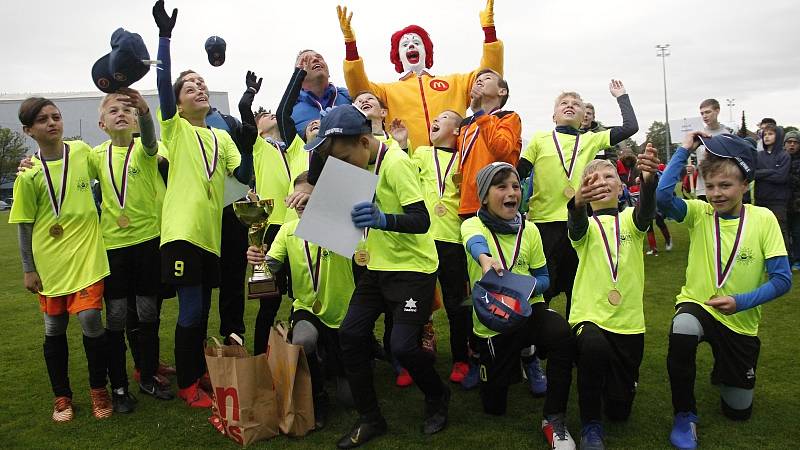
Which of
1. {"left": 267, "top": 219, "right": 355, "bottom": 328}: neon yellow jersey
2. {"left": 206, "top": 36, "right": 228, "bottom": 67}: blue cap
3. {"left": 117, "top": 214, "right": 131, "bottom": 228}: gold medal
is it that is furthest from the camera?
{"left": 206, "top": 36, "right": 228, "bottom": 67}: blue cap

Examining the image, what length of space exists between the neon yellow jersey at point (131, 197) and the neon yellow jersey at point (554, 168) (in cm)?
298

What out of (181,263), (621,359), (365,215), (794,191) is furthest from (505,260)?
(794,191)

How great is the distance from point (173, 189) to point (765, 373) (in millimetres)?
4600

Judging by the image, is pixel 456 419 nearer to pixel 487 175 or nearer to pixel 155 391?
pixel 487 175

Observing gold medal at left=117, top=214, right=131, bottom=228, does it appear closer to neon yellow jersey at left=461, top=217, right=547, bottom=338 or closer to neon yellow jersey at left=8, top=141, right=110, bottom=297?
neon yellow jersey at left=8, top=141, right=110, bottom=297

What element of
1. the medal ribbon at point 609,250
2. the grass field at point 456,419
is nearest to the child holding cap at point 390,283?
the grass field at point 456,419

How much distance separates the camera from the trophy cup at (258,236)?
377cm

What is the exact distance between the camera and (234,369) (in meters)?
3.44

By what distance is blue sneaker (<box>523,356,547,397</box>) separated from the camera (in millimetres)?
4172

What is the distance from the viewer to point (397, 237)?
3605 mm

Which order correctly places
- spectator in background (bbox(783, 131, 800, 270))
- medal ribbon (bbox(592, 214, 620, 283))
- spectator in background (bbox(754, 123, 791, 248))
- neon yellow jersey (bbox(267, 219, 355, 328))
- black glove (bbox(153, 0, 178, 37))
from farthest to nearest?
1. spectator in background (bbox(783, 131, 800, 270))
2. spectator in background (bbox(754, 123, 791, 248))
3. neon yellow jersey (bbox(267, 219, 355, 328))
4. black glove (bbox(153, 0, 178, 37))
5. medal ribbon (bbox(592, 214, 620, 283))

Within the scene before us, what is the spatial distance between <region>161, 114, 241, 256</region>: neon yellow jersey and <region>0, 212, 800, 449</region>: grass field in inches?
49.8

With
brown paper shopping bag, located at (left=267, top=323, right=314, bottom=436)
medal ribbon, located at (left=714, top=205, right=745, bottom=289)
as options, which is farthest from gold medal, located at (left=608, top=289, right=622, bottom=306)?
brown paper shopping bag, located at (left=267, top=323, right=314, bottom=436)

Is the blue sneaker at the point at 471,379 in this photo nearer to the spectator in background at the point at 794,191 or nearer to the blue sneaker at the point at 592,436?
the blue sneaker at the point at 592,436
